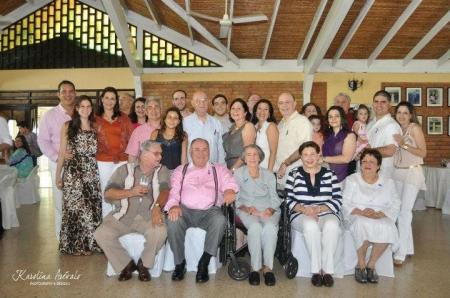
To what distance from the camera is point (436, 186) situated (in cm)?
731

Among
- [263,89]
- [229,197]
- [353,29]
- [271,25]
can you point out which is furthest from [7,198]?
[353,29]

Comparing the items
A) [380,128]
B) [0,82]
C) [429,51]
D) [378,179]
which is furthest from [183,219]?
[0,82]

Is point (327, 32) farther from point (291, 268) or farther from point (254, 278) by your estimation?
point (254, 278)

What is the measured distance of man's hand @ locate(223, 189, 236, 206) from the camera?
11.1ft

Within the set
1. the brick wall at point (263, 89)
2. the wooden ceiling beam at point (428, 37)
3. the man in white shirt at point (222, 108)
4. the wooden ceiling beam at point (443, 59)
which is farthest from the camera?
the brick wall at point (263, 89)

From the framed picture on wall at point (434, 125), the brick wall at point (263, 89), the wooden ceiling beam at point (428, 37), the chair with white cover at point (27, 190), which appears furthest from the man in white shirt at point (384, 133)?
the framed picture on wall at point (434, 125)

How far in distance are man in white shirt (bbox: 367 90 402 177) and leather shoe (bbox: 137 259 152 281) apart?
2.32 meters

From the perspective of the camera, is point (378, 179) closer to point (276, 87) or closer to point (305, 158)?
point (305, 158)

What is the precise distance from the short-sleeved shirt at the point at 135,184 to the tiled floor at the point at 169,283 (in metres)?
0.51

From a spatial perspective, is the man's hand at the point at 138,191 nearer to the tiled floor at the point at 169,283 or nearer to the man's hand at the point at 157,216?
the man's hand at the point at 157,216

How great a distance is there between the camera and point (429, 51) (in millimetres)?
9344

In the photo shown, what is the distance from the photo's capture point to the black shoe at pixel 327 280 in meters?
3.24

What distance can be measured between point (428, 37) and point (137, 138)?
6821 millimetres

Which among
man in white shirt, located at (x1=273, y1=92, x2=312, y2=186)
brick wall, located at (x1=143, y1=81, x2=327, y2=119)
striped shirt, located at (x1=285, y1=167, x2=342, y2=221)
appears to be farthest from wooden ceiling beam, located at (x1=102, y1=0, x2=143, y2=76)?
striped shirt, located at (x1=285, y1=167, x2=342, y2=221)
